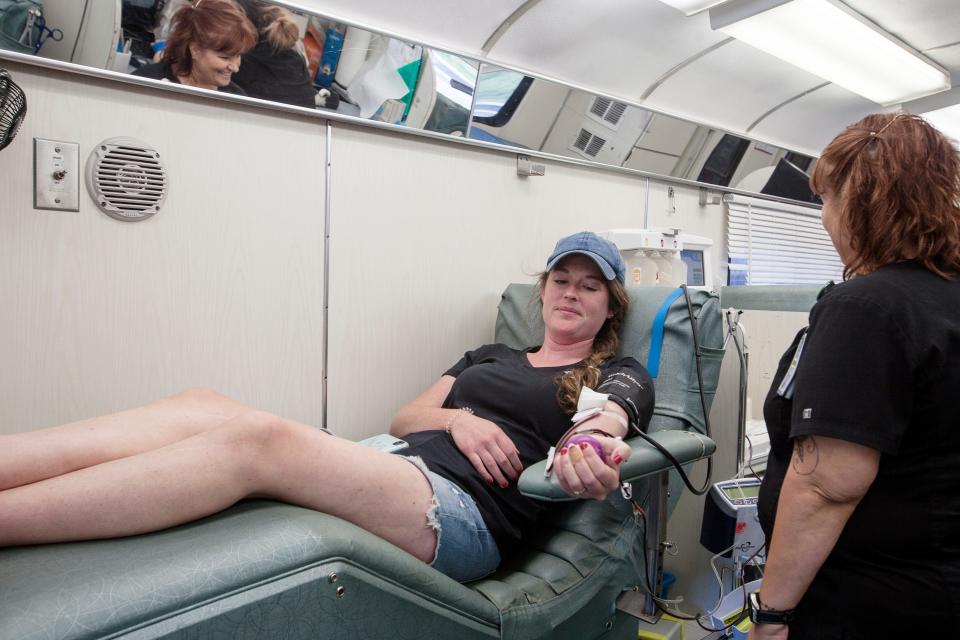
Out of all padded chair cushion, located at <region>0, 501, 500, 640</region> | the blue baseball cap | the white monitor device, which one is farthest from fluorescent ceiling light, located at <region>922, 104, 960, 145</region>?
padded chair cushion, located at <region>0, 501, 500, 640</region>

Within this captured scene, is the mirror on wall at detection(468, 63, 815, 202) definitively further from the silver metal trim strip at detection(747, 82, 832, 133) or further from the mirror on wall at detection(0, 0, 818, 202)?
the silver metal trim strip at detection(747, 82, 832, 133)

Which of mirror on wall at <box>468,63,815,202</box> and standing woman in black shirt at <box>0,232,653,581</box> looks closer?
standing woman in black shirt at <box>0,232,653,581</box>

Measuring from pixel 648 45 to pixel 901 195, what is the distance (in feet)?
6.99

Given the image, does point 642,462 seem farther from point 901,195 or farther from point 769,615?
point 901,195

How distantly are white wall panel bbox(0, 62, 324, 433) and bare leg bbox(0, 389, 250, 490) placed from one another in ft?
1.50

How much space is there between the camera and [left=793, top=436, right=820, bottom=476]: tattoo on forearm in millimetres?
1126

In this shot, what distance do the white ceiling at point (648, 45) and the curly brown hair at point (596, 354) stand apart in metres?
1.15

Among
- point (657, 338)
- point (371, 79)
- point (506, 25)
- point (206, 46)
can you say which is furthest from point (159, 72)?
point (657, 338)

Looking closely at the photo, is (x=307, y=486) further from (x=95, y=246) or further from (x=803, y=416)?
(x=95, y=246)

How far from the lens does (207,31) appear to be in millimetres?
1942

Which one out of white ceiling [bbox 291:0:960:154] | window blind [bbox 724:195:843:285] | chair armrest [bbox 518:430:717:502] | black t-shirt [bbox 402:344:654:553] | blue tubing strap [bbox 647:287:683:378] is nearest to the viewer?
chair armrest [bbox 518:430:717:502]

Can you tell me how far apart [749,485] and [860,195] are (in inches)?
Answer: 51.8

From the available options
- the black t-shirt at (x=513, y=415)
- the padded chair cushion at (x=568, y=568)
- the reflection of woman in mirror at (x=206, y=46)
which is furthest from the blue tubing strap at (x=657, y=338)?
the reflection of woman in mirror at (x=206, y=46)

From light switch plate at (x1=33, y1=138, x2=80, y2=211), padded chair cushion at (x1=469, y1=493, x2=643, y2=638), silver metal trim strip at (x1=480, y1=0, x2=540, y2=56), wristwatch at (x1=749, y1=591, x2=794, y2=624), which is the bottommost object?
padded chair cushion at (x1=469, y1=493, x2=643, y2=638)
